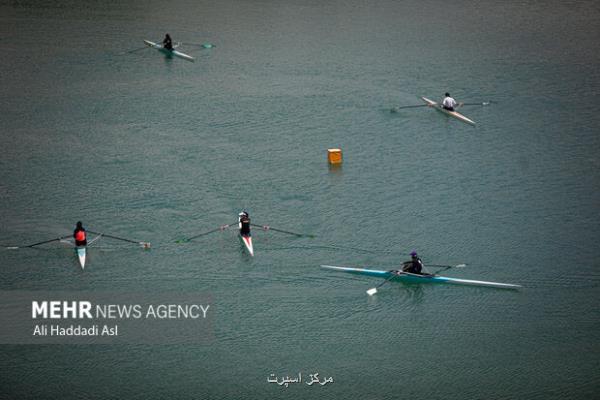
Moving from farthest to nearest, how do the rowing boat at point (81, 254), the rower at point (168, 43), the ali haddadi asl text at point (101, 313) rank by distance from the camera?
the rower at point (168, 43) < the rowing boat at point (81, 254) < the ali haddadi asl text at point (101, 313)

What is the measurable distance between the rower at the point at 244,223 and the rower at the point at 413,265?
3.97 metres

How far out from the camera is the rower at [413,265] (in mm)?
20438

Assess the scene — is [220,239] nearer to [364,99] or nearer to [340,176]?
[340,176]

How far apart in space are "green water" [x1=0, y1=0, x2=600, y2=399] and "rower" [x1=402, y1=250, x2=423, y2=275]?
0.40m

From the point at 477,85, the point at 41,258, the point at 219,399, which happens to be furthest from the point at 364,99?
the point at 219,399

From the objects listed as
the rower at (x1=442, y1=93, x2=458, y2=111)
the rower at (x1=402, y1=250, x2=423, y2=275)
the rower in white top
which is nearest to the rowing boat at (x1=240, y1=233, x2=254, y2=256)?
the rower in white top

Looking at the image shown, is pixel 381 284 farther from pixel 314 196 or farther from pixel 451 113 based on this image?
pixel 451 113

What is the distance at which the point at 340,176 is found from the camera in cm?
2662

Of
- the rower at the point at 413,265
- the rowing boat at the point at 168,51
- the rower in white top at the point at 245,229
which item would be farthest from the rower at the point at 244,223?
the rowing boat at the point at 168,51

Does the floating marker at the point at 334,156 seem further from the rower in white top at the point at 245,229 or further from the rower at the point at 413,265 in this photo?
the rower at the point at 413,265

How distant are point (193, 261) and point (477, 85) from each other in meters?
17.7

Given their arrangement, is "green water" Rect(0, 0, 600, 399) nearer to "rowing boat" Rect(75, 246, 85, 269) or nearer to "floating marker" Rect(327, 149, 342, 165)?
"rowing boat" Rect(75, 246, 85, 269)

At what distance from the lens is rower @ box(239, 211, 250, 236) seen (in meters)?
21.9

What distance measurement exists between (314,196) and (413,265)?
5.31 meters
